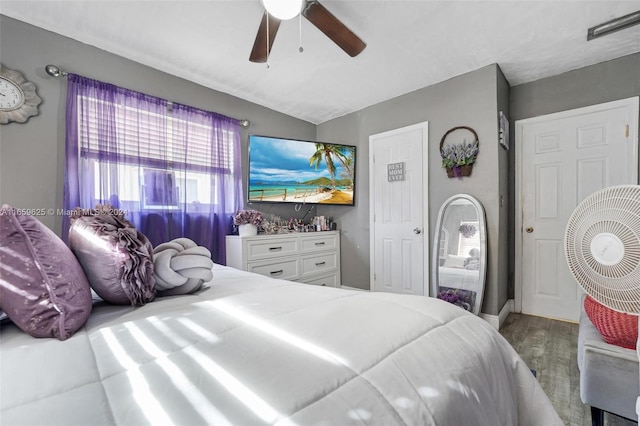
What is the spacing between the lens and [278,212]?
145 inches

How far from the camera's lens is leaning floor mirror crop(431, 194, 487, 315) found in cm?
265

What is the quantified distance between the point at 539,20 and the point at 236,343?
2.92m

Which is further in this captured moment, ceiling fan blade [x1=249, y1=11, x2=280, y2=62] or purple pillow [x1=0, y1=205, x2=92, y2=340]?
ceiling fan blade [x1=249, y1=11, x2=280, y2=62]

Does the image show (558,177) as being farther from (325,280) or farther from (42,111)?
(42,111)

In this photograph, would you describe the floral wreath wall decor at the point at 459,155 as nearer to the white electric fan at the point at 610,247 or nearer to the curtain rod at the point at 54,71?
the white electric fan at the point at 610,247

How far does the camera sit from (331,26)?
1.71m

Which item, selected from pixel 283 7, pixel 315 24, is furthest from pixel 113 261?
pixel 315 24

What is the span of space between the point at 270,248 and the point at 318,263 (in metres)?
0.77

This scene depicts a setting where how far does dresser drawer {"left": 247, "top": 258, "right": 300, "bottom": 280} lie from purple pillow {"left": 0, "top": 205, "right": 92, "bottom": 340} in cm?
200

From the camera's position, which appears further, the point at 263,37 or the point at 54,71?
the point at 54,71

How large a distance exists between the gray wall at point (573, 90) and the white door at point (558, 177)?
0.07 m

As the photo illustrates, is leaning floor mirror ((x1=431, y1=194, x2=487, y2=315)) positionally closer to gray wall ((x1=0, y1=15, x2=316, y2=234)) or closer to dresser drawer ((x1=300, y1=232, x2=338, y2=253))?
dresser drawer ((x1=300, y1=232, x2=338, y2=253))

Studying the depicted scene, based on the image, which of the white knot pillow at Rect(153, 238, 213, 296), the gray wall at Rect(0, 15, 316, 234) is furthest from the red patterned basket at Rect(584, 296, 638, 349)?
the gray wall at Rect(0, 15, 316, 234)

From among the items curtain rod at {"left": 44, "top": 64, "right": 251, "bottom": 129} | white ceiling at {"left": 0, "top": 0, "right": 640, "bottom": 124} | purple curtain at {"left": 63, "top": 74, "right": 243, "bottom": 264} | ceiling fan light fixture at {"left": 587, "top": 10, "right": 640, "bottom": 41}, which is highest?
white ceiling at {"left": 0, "top": 0, "right": 640, "bottom": 124}
